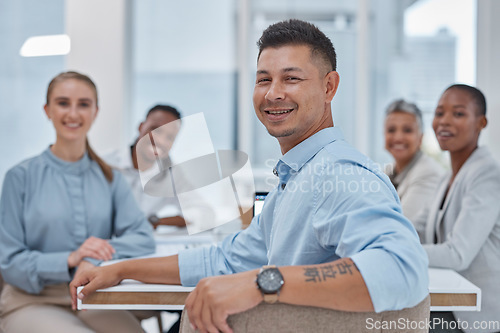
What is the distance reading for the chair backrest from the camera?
33.6 inches

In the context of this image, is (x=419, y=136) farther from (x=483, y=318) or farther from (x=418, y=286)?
(x=418, y=286)

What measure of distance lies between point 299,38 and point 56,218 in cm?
118

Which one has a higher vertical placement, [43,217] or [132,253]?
[43,217]

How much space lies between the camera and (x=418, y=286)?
2.87ft

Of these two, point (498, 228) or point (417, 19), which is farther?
point (417, 19)

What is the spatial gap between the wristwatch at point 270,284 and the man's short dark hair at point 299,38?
54 cm

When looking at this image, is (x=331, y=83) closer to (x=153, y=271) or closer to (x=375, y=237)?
(x=375, y=237)

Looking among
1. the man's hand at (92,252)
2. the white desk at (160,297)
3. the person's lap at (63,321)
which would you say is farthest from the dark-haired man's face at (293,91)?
the person's lap at (63,321)

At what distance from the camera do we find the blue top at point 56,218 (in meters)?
1.80

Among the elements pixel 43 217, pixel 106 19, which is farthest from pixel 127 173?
pixel 106 19

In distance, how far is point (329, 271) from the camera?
34.7 inches

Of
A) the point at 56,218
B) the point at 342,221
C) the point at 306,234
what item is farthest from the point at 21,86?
the point at 342,221

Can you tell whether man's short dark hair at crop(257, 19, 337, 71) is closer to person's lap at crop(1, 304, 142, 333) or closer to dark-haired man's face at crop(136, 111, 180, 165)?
person's lap at crop(1, 304, 142, 333)

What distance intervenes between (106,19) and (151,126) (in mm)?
1299
